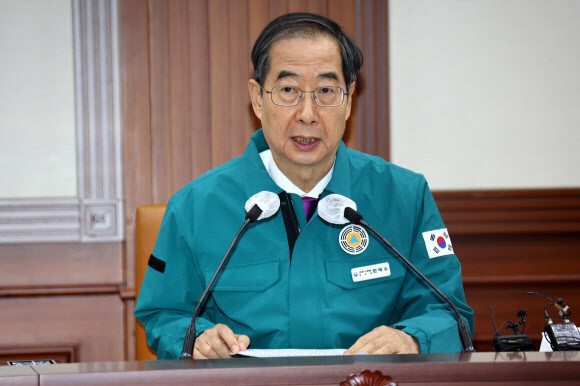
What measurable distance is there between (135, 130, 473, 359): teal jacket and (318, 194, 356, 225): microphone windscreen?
18cm

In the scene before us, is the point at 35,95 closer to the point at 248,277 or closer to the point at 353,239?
the point at 248,277

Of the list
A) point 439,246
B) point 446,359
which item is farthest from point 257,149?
point 446,359

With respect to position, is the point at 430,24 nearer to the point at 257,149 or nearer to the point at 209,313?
the point at 257,149

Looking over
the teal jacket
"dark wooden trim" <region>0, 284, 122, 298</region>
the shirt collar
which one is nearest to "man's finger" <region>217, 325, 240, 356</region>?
the teal jacket

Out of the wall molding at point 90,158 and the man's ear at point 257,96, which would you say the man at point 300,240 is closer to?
the man's ear at point 257,96

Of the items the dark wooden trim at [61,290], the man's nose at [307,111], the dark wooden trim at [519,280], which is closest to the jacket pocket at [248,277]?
the man's nose at [307,111]

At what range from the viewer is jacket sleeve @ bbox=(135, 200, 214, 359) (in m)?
1.46

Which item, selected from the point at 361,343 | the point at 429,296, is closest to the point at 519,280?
the point at 429,296

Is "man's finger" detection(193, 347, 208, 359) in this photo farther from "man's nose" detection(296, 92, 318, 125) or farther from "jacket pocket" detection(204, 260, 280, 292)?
Answer: "man's nose" detection(296, 92, 318, 125)

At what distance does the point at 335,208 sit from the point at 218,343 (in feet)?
1.21

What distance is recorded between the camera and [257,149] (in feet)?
5.46

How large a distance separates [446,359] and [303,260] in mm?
627

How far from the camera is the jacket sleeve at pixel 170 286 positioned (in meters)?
1.46

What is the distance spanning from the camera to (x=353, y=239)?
149cm
